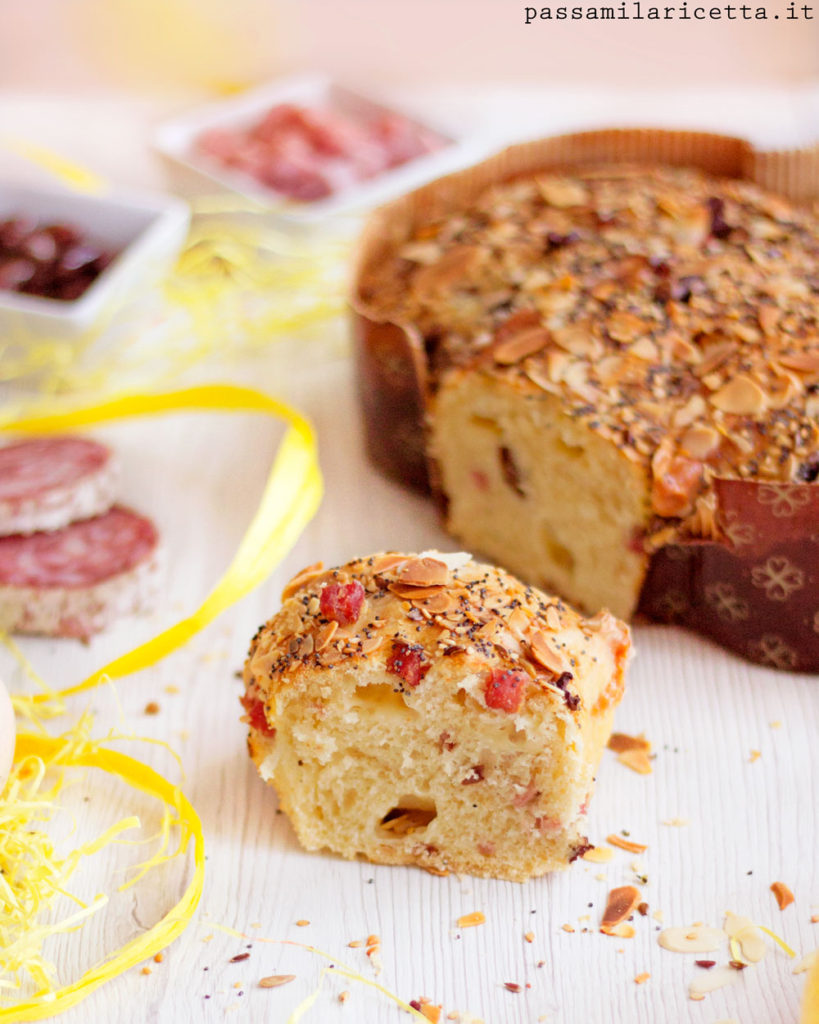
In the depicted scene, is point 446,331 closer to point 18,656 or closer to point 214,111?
point 18,656

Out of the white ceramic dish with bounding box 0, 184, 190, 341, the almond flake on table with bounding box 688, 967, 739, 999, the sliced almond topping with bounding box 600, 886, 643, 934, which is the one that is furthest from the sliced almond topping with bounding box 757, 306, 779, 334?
the white ceramic dish with bounding box 0, 184, 190, 341

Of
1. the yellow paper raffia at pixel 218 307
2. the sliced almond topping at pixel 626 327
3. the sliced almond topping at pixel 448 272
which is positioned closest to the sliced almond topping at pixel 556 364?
the sliced almond topping at pixel 626 327

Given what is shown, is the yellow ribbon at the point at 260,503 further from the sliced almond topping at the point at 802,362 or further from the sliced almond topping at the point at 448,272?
the sliced almond topping at the point at 802,362

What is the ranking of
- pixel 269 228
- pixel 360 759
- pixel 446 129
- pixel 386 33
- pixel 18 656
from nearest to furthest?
pixel 360 759 → pixel 18 656 → pixel 269 228 → pixel 446 129 → pixel 386 33

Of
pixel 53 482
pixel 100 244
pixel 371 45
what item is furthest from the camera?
pixel 371 45

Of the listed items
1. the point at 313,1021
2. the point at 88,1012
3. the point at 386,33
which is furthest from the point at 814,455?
the point at 386,33

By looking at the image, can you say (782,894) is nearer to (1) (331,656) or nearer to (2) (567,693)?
(2) (567,693)

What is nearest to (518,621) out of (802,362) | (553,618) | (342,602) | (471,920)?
(553,618)
